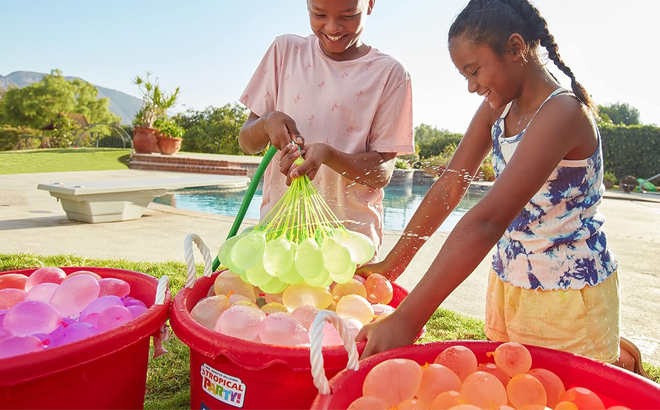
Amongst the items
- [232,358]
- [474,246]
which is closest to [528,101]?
[474,246]

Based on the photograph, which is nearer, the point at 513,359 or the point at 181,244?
the point at 513,359

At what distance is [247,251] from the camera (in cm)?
→ 140

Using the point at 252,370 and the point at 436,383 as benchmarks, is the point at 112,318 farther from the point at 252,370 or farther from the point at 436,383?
the point at 436,383

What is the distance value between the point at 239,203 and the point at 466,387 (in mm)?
8762

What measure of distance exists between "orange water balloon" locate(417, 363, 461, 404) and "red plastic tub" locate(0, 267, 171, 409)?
66 centimetres

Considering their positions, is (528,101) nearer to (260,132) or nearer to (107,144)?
(260,132)

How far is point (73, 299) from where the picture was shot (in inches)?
54.1

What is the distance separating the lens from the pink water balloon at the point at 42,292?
142 centimetres

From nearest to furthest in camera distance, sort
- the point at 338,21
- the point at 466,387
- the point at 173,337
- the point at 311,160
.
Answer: the point at 466,387 < the point at 311,160 < the point at 338,21 < the point at 173,337

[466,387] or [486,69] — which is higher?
[486,69]

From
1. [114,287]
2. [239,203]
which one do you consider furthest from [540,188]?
[239,203]

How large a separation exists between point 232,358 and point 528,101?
107 cm

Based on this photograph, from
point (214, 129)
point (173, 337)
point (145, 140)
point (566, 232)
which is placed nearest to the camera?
point (566, 232)

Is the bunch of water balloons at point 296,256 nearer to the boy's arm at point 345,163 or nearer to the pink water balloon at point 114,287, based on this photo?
the boy's arm at point 345,163
